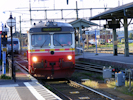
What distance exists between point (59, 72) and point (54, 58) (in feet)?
2.55

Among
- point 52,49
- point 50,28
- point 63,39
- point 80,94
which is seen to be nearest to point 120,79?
point 80,94

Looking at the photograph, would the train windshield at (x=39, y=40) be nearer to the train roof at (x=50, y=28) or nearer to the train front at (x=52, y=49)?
the train front at (x=52, y=49)

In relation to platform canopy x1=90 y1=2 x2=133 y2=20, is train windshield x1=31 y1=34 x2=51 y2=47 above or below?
below

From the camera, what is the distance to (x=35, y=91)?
30.5 ft

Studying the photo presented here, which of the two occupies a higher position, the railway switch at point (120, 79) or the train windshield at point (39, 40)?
the train windshield at point (39, 40)

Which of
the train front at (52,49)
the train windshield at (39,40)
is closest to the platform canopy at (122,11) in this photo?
the train front at (52,49)

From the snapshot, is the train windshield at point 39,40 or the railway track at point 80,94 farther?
the train windshield at point 39,40

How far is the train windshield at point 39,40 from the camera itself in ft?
41.4

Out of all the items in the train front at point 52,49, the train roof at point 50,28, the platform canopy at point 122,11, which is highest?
the platform canopy at point 122,11

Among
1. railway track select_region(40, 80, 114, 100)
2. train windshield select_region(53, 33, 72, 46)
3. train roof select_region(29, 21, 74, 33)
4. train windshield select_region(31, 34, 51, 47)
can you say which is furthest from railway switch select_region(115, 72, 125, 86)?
train windshield select_region(31, 34, 51, 47)

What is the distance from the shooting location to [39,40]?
498 inches

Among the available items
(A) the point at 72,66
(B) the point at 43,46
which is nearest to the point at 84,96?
(A) the point at 72,66

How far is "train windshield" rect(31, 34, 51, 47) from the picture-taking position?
41.4ft

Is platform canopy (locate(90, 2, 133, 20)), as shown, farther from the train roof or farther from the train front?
the train front
